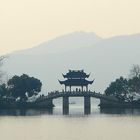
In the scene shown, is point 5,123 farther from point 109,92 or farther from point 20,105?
point 109,92

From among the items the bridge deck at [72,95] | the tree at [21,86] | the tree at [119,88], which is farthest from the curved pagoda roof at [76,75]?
the tree at [21,86]

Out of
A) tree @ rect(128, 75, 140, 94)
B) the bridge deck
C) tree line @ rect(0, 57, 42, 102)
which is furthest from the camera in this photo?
tree @ rect(128, 75, 140, 94)

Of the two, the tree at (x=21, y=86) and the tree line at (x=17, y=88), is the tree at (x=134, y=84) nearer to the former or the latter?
the tree at (x=21, y=86)

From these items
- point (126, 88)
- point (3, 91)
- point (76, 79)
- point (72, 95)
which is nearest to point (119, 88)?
point (126, 88)

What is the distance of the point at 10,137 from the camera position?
213ft

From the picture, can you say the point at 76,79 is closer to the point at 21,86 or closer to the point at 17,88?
the point at 21,86

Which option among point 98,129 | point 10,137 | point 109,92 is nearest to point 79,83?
point 109,92

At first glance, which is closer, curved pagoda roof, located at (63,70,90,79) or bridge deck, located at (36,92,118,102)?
bridge deck, located at (36,92,118,102)

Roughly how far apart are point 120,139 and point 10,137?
1074 centimetres

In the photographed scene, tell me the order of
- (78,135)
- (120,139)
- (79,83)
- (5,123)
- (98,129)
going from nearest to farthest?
1. (120,139)
2. (78,135)
3. (98,129)
4. (5,123)
5. (79,83)

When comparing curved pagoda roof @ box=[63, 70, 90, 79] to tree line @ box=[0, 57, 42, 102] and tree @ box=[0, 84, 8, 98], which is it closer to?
tree line @ box=[0, 57, 42, 102]

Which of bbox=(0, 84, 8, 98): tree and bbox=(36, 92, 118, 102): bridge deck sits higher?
bbox=(0, 84, 8, 98): tree

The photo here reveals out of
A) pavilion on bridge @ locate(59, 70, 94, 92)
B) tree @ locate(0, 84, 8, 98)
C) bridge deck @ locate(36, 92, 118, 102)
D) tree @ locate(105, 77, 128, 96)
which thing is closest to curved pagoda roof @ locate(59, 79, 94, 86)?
pavilion on bridge @ locate(59, 70, 94, 92)

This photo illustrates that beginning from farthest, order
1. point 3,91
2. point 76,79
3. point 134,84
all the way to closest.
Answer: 1. point 76,79
2. point 134,84
3. point 3,91
